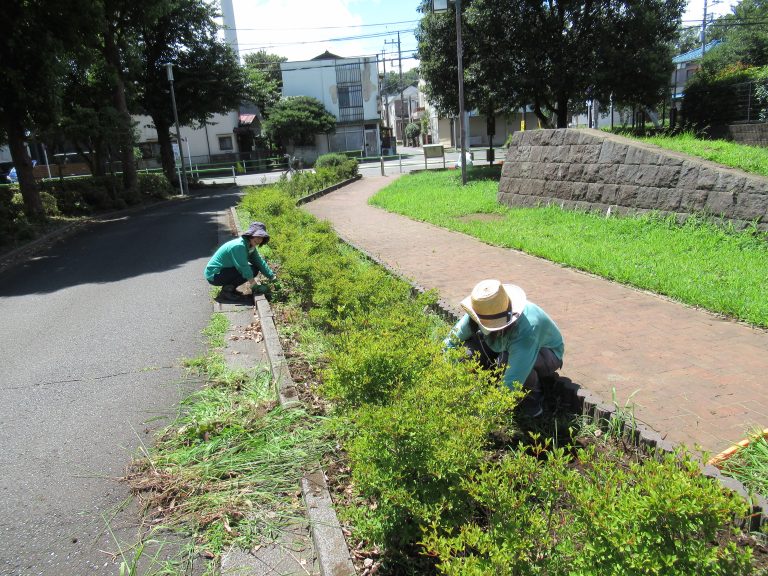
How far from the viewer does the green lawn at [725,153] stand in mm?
8492

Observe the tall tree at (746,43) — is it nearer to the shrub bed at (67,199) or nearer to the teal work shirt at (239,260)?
the teal work shirt at (239,260)

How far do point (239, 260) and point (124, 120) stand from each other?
56.8 ft

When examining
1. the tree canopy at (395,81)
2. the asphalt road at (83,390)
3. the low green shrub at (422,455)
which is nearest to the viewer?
the low green shrub at (422,455)

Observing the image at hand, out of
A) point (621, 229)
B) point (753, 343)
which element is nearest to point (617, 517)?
point (753, 343)

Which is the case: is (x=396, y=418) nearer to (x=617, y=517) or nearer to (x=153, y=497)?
(x=617, y=517)

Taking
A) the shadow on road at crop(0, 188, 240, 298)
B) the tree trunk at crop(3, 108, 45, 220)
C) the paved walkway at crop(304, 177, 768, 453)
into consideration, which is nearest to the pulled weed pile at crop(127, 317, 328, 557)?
the paved walkway at crop(304, 177, 768, 453)

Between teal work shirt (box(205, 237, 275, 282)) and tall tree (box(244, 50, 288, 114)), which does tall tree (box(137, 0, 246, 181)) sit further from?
teal work shirt (box(205, 237, 275, 282))

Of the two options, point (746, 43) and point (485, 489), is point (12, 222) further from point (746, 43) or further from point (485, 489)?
point (746, 43)

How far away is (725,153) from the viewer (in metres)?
9.32

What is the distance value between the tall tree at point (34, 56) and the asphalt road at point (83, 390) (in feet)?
20.5

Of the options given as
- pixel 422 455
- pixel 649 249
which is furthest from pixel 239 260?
pixel 649 249

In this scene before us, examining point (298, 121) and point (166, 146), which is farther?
point (298, 121)

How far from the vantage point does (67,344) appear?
6320 millimetres

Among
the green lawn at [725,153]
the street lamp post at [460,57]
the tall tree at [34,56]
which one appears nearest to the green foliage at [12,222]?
the tall tree at [34,56]
